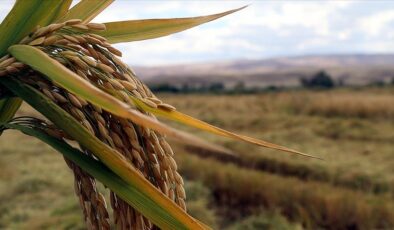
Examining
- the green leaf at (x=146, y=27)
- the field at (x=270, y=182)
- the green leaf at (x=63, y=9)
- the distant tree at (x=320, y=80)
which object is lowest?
the distant tree at (x=320, y=80)

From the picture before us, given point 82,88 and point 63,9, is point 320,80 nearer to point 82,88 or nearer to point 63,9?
point 63,9

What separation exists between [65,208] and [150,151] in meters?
5.77

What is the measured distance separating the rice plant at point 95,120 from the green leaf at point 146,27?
165 mm

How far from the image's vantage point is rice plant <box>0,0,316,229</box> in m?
0.86

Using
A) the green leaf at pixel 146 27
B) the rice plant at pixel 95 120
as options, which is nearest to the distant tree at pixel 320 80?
the green leaf at pixel 146 27

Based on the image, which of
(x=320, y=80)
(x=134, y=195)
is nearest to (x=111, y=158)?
(x=134, y=195)

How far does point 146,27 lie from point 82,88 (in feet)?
1.28

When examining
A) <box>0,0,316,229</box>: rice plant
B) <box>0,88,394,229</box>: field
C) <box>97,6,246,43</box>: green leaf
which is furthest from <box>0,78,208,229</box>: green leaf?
<box>0,88,394,229</box>: field

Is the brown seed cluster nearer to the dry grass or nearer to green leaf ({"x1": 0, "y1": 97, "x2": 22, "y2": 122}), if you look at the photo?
green leaf ({"x1": 0, "y1": 97, "x2": 22, "y2": 122})

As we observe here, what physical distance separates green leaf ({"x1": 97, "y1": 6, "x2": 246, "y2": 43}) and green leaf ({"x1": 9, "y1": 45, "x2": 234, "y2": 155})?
0.25 metres

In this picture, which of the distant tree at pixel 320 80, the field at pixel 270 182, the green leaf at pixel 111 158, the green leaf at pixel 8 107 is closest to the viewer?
the green leaf at pixel 111 158

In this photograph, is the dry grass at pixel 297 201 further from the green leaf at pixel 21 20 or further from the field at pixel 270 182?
the green leaf at pixel 21 20

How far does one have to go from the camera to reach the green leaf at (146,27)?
1.13 meters

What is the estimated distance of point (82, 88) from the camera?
79 centimetres
